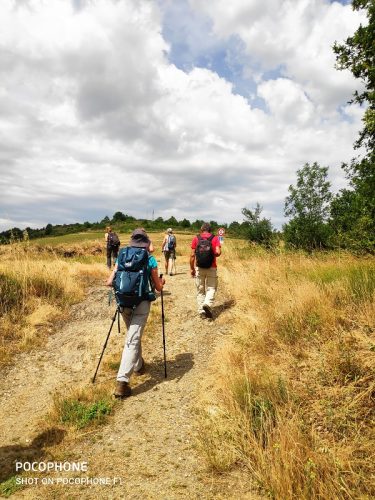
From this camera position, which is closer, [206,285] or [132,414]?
[132,414]

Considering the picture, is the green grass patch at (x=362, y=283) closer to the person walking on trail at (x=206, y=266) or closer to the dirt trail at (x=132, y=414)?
the dirt trail at (x=132, y=414)

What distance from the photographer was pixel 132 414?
4.65 m

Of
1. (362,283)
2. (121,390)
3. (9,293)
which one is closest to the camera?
(121,390)

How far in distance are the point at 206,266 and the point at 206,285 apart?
69 centimetres

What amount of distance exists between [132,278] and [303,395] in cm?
291

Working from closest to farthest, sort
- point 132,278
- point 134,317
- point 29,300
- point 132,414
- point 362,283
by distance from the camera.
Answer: point 132,414 → point 132,278 → point 134,317 → point 362,283 → point 29,300

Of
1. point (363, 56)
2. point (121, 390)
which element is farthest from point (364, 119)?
point (121, 390)

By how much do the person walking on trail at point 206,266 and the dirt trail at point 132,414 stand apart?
48cm

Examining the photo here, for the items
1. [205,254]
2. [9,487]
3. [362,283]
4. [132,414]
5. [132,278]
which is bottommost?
[9,487]

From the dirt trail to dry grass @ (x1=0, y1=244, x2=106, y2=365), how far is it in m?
0.45

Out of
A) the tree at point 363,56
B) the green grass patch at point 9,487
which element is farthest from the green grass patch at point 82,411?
the tree at point 363,56

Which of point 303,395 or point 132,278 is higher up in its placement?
point 132,278

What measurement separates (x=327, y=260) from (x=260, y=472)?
6630 millimetres

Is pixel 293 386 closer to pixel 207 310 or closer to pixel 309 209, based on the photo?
pixel 207 310
